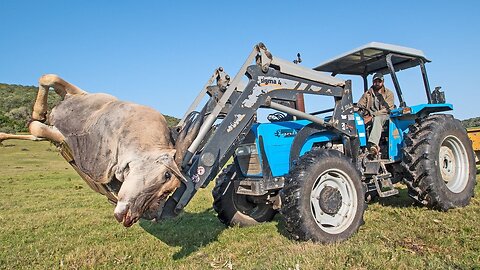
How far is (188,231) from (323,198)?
2.21 m

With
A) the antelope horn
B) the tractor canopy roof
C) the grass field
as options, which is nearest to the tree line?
the grass field

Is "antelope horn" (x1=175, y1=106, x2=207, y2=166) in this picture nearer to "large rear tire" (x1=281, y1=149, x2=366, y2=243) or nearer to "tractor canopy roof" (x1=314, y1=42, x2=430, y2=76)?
"large rear tire" (x1=281, y1=149, x2=366, y2=243)

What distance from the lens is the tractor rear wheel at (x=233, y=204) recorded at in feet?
20.1

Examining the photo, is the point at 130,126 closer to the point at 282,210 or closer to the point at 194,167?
the point at 194,167

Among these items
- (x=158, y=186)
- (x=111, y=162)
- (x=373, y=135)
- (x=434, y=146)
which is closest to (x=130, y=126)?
(x=111, y=162)

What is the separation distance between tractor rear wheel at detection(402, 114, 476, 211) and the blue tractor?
0.02 metres

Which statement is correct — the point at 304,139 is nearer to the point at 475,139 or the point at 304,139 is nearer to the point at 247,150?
the point at 247,150

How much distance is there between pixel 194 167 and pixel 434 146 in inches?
160

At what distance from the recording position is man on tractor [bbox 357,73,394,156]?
6723 mm

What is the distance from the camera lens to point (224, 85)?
5.52 metres

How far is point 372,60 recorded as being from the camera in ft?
24.9

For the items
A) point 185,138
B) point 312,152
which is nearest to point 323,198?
point 312,152

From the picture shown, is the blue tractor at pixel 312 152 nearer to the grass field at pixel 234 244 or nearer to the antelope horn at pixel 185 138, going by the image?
the antelope horn at pixel 185 138

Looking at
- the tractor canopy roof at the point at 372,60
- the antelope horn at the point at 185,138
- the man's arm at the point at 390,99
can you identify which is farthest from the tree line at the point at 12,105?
the antelope horn at the point at 185,138
